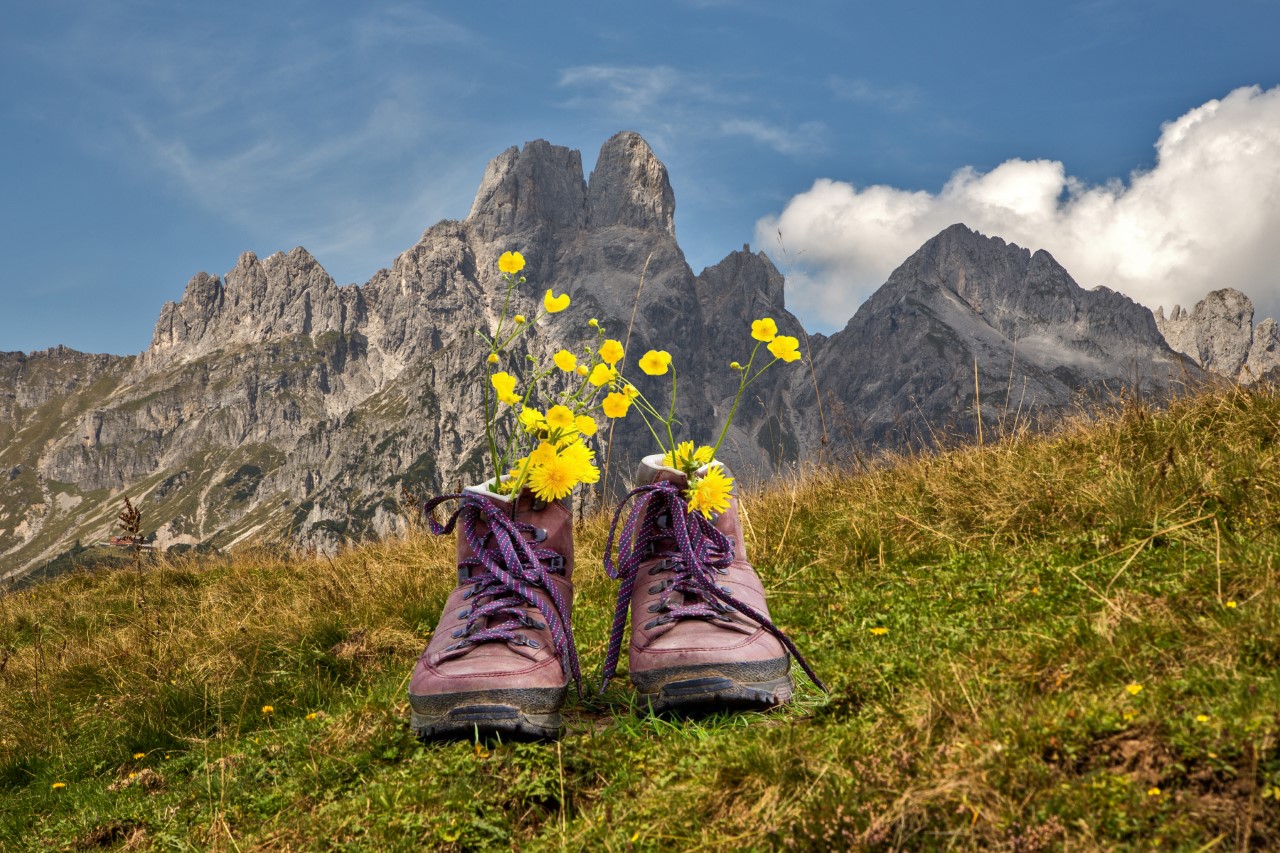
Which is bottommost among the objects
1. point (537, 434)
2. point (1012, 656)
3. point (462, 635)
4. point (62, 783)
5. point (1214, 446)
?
point (62, 783)

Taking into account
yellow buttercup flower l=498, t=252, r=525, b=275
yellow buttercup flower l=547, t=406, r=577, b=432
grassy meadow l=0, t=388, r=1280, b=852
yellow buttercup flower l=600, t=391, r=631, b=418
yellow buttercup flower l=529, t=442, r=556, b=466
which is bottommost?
grassy meadow l=0, t=388, r=1280, b=852

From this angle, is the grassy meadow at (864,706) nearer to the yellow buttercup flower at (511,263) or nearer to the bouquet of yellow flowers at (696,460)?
the bouquet of yellow flowers at (696,460)

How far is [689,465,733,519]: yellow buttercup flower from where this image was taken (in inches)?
141

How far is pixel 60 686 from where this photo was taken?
6215mm

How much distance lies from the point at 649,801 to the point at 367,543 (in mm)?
9690

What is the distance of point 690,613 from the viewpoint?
11.0ft

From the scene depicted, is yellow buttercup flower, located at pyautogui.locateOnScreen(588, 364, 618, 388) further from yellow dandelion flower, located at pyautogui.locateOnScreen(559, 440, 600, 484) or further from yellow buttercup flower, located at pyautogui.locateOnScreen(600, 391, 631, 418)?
yellow dandelion flower, located at pyautogui.locateOnScreen(559, 440, 600, 484)

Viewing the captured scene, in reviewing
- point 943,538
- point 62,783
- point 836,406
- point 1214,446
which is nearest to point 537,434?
point 943,538

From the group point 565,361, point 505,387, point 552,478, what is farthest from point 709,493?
point 505,387

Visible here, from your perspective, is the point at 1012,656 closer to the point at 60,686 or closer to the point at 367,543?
the point at 60,686

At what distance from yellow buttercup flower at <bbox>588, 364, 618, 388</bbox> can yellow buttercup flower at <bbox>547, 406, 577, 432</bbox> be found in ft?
1.02

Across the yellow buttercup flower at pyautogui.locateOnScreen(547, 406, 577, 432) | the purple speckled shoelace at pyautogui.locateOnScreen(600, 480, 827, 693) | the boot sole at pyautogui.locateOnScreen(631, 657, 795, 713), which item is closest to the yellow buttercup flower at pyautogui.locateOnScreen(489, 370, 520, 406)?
the yellow buttercup flower at pyautogui.locateOnScreen(547, 406, 577, 432)

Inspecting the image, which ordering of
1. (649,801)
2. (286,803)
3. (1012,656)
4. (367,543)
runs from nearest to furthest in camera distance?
(649,801), (1012,656), (286,803), (367,543)

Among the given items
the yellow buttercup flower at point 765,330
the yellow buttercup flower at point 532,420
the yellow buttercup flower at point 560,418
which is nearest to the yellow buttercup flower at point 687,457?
the yellow buttercup flower at point 560,418
